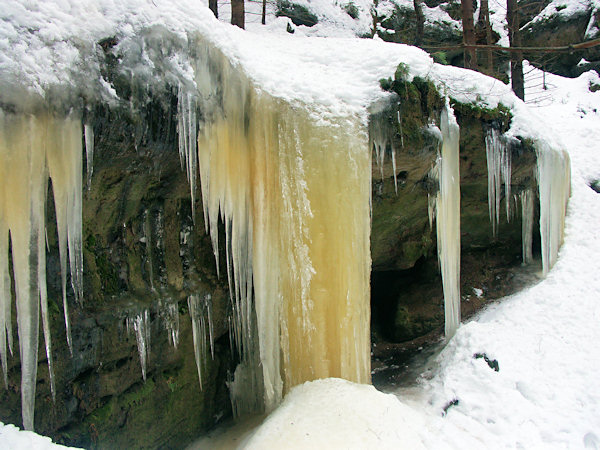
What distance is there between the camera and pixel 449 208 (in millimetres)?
5566

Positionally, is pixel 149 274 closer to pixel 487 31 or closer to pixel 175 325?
pixel 175 325

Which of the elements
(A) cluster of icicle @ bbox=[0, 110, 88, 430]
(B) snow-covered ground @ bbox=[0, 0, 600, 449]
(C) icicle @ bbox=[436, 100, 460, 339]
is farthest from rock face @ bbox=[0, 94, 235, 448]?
(C) icicle @ bbox=[436, 100, 460, 339]

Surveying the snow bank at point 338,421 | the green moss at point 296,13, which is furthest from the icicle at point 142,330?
the green moss at point 296,13

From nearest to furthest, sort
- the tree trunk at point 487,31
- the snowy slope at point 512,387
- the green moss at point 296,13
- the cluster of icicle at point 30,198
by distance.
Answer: the cluster of icicle at point 30,198, the snowy slope at point 512,387, the tree trunk at point 487,31, the green moss at point 296,13

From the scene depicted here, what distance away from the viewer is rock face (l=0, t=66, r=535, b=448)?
3.62m

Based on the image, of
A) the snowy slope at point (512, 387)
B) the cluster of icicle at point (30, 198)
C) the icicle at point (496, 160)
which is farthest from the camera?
the icicle at point (496, 160)

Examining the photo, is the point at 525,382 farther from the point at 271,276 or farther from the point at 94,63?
the point at 94,63

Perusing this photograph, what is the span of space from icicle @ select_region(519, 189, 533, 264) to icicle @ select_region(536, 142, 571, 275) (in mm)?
380

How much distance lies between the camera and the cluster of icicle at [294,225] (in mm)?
4035

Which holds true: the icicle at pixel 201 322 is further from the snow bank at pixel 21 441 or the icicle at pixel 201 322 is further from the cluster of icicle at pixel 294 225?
the snow bank at pixel 21 441

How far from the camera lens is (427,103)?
5.00 metres

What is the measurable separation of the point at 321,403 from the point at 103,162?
2674 millimetres

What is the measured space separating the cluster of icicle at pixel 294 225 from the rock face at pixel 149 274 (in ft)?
1.80

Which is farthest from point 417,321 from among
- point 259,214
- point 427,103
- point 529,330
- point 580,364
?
point 259,214
